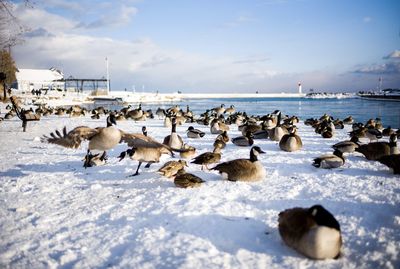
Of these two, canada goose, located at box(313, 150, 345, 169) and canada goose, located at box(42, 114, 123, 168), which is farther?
canada goose, located at box(313, 150, 345, 169)

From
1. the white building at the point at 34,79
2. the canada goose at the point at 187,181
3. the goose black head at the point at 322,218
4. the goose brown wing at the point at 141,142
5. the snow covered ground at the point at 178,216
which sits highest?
the white building at the point at 34,79

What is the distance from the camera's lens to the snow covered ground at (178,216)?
4172mm

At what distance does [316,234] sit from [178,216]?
8.19 feet

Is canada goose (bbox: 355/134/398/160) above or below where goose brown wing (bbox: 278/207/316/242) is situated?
above

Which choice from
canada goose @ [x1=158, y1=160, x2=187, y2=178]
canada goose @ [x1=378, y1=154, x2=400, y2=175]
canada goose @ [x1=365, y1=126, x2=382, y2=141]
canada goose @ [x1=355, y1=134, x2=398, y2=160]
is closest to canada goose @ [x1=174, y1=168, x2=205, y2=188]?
canada goose @ [x1=158, y1=160, x2=187, y2=178]

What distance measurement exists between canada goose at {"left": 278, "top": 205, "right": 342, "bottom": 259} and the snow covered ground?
0.15 metres

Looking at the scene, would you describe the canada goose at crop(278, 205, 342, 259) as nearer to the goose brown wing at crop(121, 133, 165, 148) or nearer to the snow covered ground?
the snow covered ground

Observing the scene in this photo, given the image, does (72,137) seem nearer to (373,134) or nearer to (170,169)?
(170,169)

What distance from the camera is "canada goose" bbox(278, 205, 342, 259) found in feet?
13.0

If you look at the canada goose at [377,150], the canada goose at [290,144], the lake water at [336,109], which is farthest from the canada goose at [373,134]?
the lake water at [336,109]

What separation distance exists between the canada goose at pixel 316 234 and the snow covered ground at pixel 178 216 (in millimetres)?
148

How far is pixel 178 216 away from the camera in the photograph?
5.44 m

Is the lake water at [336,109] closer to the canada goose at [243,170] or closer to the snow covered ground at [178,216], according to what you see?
the snow covered ground at [178,216]

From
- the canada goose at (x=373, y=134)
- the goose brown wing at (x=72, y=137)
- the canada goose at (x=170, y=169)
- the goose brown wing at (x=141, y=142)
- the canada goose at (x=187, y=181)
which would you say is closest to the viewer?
the canada goose at (x=187, y=181)
